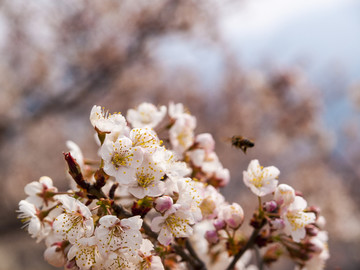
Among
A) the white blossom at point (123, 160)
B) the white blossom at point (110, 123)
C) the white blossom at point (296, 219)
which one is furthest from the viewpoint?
the white blossom at point (296, 219)

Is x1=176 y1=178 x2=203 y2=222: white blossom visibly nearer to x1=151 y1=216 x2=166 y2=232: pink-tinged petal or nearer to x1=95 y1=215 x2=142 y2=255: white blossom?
x1=151 y1=216 x2=166 y2=232: pink-tinged petal

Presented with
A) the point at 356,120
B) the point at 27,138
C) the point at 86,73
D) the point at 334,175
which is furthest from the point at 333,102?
the point at 27,138

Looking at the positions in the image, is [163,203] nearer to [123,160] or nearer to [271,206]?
[123,160]

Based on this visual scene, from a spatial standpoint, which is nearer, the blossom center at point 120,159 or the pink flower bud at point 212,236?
the blossom center at point 120,159

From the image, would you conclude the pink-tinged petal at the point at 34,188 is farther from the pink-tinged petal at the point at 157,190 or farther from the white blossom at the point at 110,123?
the pink-tinged petal at the point at 157,190

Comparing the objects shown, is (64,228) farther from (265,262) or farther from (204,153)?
(265,262)

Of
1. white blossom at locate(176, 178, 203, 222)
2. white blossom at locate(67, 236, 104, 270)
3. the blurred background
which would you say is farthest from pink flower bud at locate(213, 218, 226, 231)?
the blurred background

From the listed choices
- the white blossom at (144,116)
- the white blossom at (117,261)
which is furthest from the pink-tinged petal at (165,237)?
the white blossom at (144,116)
